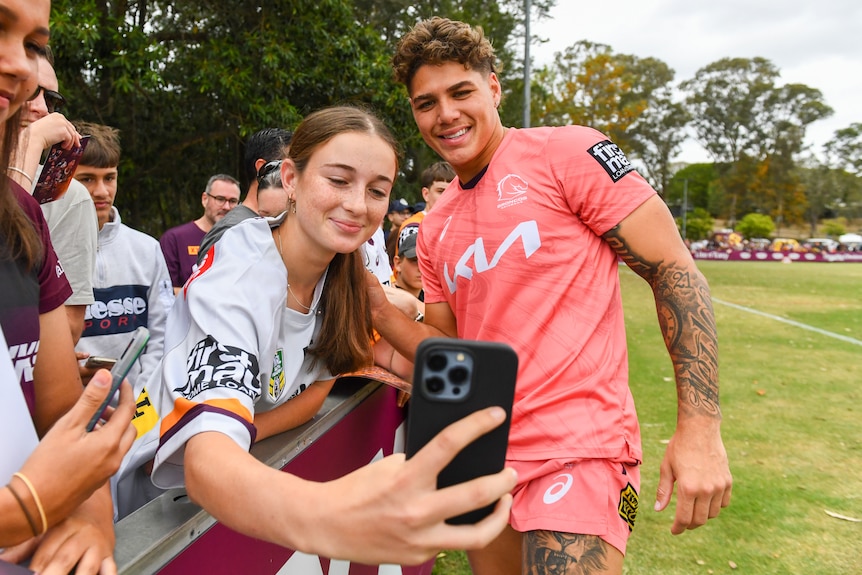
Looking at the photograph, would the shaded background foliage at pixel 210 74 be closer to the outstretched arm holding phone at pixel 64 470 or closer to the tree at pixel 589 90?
the outstretched arm holding phone at pixel 64 470

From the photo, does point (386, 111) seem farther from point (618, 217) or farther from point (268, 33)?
point (618, 217)

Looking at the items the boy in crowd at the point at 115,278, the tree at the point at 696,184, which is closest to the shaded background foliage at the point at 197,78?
the boy in crowd at the point at 115,278

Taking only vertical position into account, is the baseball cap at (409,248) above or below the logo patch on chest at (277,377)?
above

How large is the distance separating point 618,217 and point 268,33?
980 cm

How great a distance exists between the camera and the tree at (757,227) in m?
57.9

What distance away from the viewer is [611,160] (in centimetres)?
214

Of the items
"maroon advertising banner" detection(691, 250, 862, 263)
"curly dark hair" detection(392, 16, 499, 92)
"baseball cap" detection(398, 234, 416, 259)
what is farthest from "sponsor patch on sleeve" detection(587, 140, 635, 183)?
"maroon advertising banner" detection(691, 250, 862, 263)

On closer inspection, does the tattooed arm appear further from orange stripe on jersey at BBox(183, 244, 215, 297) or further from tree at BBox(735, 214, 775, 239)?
tree at BBox(735, 214, 775, 239)

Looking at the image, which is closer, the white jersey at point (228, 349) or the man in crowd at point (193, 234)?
the white jersey at point (228, 349)

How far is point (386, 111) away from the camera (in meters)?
12.2

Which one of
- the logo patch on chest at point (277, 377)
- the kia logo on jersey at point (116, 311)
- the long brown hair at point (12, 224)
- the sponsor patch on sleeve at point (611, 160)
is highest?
the sponsor patch on sleeve at point (611, 160)

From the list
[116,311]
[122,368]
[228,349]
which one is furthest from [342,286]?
[116,311]

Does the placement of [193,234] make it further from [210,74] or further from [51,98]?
[210,74]

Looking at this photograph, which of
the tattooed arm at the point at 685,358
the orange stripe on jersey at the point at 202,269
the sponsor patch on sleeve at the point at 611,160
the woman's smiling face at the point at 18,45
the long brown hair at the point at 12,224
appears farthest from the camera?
the sponsor patch on sleeve at the point at 611,160
